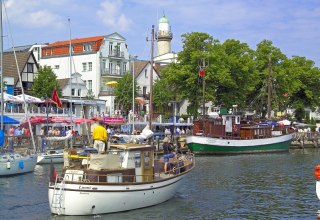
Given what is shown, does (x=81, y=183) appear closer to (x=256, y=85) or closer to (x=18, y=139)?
(x=18, y=139)

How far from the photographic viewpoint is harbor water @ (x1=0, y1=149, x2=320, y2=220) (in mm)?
24719

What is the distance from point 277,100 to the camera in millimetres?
80938

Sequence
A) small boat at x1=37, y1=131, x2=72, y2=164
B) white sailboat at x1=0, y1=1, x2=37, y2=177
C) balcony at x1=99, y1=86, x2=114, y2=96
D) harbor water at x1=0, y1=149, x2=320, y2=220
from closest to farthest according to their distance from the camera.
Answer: harbor water at x1=0, y1=149, x2=320, y2=220
white sailboat at x1=0, y1=1, x2=37, y2=177
small boat at x1=37, y1=131, x2=72, y2=164
balcony at x1=99, y1=86, x2=114, y2=96

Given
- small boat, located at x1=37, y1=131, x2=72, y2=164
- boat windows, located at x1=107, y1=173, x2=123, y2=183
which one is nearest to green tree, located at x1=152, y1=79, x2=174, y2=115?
small boat, located at x1=37, y1=131, x2=72, y2=164

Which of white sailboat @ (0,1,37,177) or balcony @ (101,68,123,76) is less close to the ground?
balcony @ (101,68,123,76)

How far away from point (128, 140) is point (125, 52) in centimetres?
6013

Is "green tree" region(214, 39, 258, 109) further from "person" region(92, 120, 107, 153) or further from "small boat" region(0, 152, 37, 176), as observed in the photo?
"person" region(92, 120, 107, 153)

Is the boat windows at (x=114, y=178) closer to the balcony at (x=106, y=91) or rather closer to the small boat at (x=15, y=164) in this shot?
the small boat at (x=15, y=164)

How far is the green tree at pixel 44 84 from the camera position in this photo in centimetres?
7000

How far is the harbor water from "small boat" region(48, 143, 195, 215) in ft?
1.50

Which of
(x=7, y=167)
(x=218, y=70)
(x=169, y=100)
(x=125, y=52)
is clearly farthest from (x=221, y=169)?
(x=125, y=52)

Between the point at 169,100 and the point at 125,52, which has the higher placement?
the point at 125,52

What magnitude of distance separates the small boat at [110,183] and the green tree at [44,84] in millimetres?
44922

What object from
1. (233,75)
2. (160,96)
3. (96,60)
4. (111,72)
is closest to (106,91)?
(111,72)
